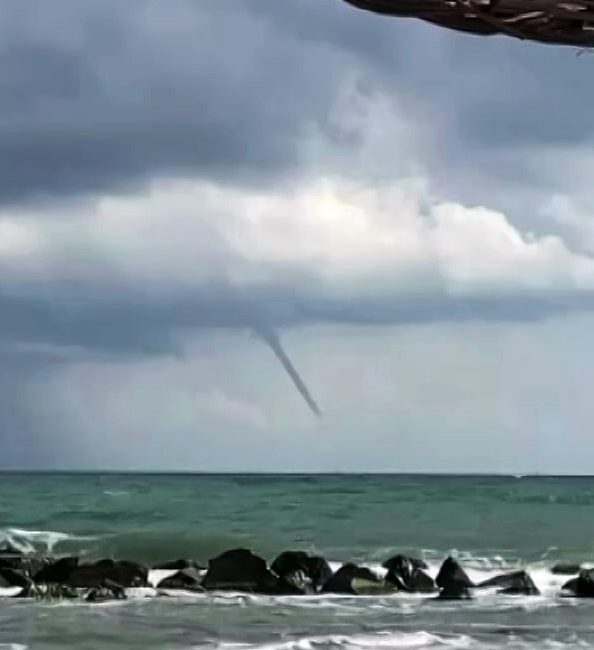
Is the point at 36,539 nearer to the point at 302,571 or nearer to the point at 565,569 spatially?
the point at 302,571

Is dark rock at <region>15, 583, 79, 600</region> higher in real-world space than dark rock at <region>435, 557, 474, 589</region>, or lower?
lower

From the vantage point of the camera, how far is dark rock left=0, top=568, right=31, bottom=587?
1509 centimetres

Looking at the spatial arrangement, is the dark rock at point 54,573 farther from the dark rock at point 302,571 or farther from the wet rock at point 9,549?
the wet rock at point 9,549

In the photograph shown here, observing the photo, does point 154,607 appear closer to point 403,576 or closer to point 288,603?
point 288,603

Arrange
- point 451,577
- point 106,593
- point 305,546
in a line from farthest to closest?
point 305,546, point 451,577, point 106,593

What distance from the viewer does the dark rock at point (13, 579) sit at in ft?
49.5

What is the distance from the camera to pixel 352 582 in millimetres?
14789

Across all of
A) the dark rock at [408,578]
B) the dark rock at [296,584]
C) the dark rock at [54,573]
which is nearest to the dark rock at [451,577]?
the dark rock at [408,578]

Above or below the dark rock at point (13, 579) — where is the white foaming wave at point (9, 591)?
below

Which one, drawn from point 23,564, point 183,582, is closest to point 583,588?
point 183,582

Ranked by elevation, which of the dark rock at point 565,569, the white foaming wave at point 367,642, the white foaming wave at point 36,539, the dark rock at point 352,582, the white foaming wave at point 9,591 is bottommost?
A: the white foaming wave at point 367,642

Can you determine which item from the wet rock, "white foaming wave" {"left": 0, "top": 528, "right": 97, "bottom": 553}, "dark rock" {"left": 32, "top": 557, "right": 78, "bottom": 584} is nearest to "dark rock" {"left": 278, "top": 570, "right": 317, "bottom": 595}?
"dark rock" {"left": 32, "top": 557, "right": 78, "bottom": 584}

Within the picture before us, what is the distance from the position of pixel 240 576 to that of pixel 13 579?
9.53 feet

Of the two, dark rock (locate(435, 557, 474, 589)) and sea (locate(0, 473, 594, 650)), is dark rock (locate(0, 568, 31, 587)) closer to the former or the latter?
sea (locate(0, 473, 594, 650))
